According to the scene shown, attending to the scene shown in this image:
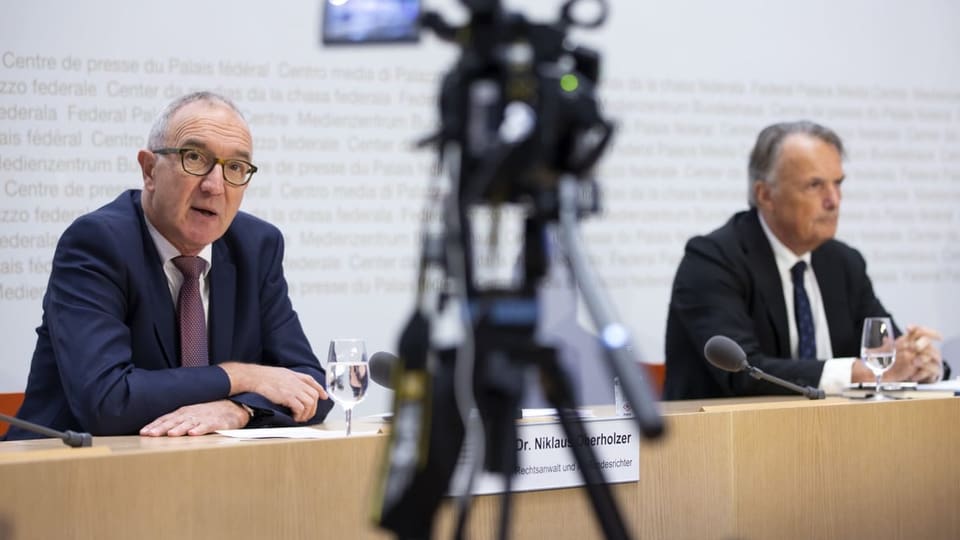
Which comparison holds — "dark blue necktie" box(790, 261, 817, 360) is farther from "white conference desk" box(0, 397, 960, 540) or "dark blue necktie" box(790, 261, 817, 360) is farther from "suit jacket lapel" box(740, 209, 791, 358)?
"white conference desk" box(0, 397, 960, 540)

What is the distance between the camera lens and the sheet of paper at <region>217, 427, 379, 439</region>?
Answer: 218cm

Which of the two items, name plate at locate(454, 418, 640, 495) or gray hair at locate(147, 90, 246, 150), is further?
gray hair at locate(147, 90, 246, 150)

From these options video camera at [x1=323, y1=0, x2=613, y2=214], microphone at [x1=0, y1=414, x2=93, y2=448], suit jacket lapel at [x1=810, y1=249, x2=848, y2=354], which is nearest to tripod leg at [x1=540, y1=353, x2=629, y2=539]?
video camera at [x1=323, y1=0, x2=613, y2=214]

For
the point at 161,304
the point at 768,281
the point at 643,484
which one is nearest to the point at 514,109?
the point at 643,484

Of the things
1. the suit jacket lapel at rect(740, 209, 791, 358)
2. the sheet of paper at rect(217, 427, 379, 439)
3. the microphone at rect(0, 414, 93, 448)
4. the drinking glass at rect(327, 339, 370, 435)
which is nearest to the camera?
the microphone at rect(0, 414, 93, 448)

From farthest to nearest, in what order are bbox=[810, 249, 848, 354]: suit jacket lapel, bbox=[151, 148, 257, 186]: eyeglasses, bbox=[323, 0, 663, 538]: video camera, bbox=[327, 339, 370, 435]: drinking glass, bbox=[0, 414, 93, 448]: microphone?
bbox=[810, 249, 848, 354]: suit jacket lapel < bbox=[151, 148, 257, 186]: eyeglasses < bbox=[327, 339, 370, 435]: drinking glass < bbox=[0, 414, 93, 448]: microphone < bbox=[323, 0, 663, 538]: video camera

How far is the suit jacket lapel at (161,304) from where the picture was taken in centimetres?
275

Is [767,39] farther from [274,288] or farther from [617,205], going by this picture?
[274,288]

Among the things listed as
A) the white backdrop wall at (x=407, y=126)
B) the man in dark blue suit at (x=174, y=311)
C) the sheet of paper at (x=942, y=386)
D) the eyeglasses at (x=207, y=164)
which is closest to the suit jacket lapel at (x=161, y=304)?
the man in dark blue suit at (x=174, y=311)

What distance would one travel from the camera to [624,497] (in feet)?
7.80

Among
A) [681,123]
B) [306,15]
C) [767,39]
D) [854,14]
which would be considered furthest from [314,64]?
[854,14]

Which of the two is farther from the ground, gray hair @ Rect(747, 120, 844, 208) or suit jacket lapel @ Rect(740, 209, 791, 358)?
gray hair @ Rect(747, 120, 844, 208)

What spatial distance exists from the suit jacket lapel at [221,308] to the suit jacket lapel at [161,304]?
9 centimetres

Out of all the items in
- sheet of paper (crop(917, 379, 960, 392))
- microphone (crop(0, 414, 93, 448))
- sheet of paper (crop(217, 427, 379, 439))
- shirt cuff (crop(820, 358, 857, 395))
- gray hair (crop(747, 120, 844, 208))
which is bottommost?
sheet of paper (crop(917, 379, 960, 392))
